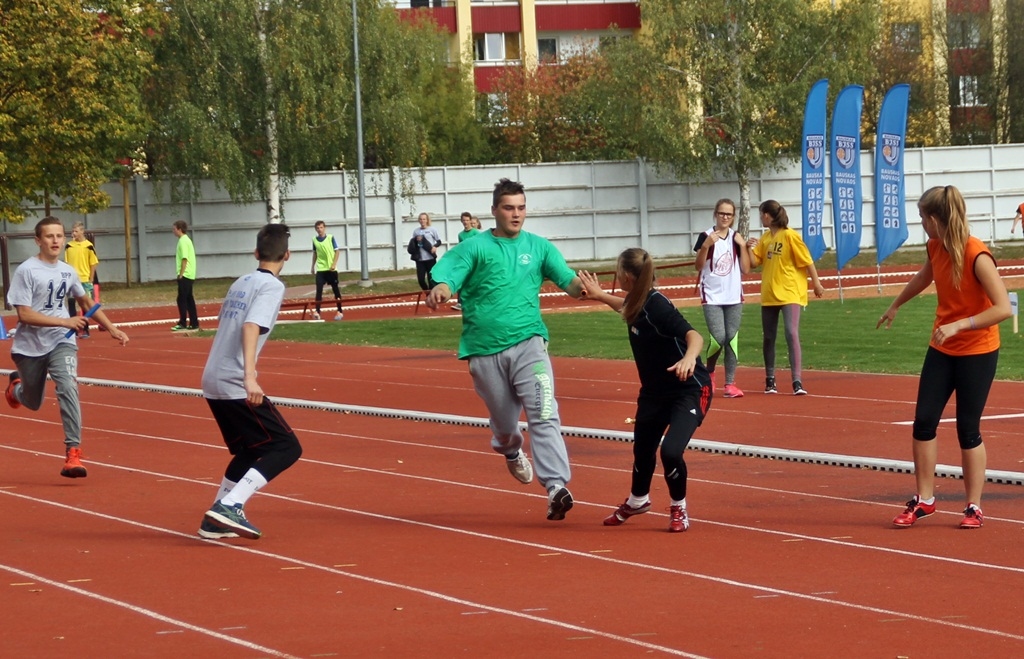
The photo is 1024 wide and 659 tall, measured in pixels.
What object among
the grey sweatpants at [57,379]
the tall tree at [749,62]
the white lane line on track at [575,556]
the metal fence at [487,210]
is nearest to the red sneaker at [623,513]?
the white lane line on track at [575,556]

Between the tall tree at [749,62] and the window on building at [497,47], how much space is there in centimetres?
1976

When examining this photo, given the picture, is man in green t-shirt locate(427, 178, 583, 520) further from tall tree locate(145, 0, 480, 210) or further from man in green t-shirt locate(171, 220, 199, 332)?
tall tree locate(145, 0, 480, 210)

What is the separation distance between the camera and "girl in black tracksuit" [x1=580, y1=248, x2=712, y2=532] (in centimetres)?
845

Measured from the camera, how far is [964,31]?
60.8 meters

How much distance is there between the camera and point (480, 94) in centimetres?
6262

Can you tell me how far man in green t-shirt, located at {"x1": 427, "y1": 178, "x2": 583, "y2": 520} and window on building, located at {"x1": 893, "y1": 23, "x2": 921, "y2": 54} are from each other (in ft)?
176

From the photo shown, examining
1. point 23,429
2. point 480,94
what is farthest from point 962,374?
point 480,94

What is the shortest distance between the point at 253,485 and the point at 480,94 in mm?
55035

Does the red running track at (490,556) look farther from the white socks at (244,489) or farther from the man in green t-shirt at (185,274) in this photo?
the man in green t-shirt at (185,274)

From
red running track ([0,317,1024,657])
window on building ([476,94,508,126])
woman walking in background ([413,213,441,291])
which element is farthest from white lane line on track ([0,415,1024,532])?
window on building ([476,94,508,126])

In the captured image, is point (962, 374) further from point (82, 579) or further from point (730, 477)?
point (82, 579)

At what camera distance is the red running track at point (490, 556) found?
6.21m

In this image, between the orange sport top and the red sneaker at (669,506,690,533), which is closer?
the orange sport top

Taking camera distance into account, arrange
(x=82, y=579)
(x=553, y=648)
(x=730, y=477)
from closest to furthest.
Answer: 1. (x=553, y=648)
2. (x=82, y=579)
3. (x=730, y=477)
